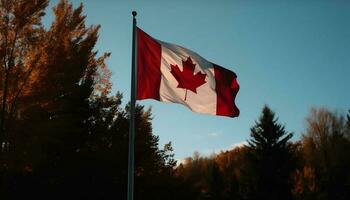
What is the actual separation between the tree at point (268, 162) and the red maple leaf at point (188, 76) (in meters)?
27.3

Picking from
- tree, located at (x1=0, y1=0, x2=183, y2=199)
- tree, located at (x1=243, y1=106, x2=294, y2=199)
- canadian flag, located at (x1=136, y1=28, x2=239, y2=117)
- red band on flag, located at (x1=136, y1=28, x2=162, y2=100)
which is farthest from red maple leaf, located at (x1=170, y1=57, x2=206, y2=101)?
tree, located at (x1=243, y1=106, x2=294, y2=199)

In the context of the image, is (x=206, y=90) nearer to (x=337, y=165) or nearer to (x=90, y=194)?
(x=90, y=194)

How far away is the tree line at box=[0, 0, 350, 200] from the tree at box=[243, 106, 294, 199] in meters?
0.07

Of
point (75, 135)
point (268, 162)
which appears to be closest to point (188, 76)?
point (75, 135)

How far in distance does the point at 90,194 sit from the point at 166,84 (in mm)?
14687

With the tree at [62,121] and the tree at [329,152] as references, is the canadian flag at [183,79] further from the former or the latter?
the tree at [329,152]

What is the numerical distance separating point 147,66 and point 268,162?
28930mm

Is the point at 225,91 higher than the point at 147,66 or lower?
lower

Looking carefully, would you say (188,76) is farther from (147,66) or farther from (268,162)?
(268,162)

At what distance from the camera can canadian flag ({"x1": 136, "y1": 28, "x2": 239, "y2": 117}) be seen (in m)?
8.88

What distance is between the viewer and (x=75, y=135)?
76.8 ft

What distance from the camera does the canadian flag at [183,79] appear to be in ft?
29.1

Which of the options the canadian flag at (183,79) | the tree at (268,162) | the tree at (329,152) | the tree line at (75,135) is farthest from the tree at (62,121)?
the tree at (329,152)

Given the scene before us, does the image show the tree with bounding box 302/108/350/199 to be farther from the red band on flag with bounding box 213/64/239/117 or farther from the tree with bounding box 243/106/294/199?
the red band on flag with bounding box 213/64/239/117
